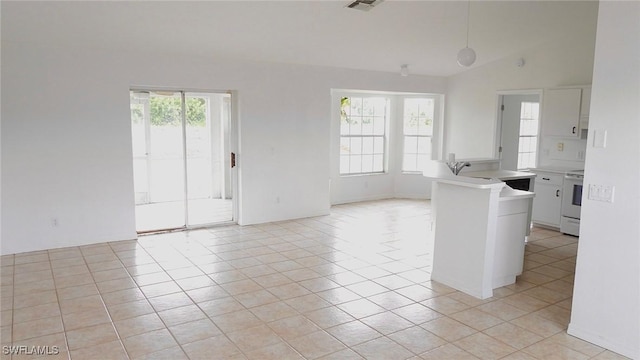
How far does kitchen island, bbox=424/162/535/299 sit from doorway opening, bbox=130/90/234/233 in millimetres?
→ 3856

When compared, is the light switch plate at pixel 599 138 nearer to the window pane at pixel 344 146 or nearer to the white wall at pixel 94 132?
the white wall at pixel 94 132

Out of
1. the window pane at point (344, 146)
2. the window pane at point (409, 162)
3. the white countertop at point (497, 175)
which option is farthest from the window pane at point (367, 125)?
the white countertop at point (497, 175)

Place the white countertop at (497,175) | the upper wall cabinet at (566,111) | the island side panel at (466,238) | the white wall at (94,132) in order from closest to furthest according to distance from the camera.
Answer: the island side panel at (466,238) < the white wall at (94,132) < the white countertop at (497,175) < the upper wall cabinet at (566,111)

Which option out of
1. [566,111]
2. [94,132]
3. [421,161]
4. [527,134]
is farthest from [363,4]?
[527,134]

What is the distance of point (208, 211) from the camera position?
753 cm

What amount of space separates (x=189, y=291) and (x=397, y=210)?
15.2 ft

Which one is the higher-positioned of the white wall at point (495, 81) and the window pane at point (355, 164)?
the white wall at point (495, 81)

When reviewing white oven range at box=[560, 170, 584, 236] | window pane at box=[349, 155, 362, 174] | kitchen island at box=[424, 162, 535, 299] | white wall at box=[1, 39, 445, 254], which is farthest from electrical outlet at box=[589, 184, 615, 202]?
window pane at box=[349, 155, 362, 174]

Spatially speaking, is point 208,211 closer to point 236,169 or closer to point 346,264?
point 236,169

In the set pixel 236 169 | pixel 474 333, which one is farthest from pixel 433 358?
pixel 236 169

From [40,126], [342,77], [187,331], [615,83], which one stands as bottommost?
[187,331]

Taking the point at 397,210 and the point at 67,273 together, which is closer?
the point at 67,273

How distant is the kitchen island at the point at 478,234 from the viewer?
12.6 feet

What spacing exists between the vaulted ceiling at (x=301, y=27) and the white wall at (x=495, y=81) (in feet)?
0.72
